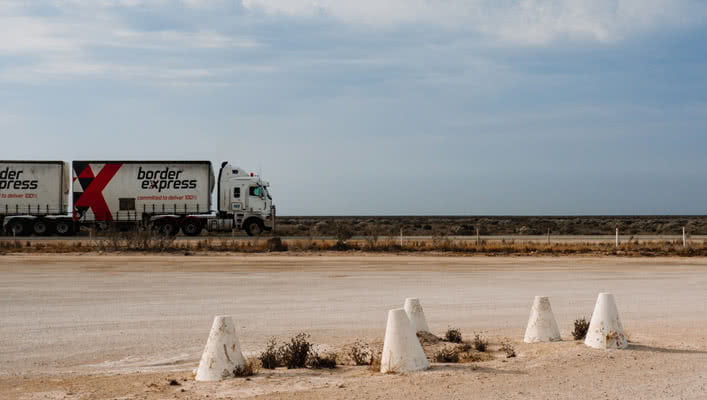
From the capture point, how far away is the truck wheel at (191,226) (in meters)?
45.3

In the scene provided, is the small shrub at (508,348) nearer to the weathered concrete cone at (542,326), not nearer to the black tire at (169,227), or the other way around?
the weathered concrete cone at (542,326)

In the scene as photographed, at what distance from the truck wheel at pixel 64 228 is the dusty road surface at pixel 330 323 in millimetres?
16252

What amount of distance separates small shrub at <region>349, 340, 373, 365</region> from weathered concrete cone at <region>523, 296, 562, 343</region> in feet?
7.12

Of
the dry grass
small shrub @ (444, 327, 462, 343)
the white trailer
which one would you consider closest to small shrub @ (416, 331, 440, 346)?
small shrub @ (444, 327, 462, 343)

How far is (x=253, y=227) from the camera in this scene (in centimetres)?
4556

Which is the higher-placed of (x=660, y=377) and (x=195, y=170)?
(x=195, y=170)

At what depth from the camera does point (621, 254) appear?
1374 inches

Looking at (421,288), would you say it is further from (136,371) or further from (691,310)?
(136,371)

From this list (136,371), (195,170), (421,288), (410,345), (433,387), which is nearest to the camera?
(433,387)

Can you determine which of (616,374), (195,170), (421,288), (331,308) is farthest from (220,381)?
(195,170)

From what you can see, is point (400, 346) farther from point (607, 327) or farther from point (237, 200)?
point (237, 200)

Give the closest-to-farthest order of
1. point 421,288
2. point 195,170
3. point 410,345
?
point 410,345, point 421,288, point 195,170

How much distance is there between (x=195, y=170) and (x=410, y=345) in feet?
122

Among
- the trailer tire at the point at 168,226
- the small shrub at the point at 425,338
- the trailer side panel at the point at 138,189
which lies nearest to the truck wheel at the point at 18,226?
the trailer side panel at the point at 138,189
